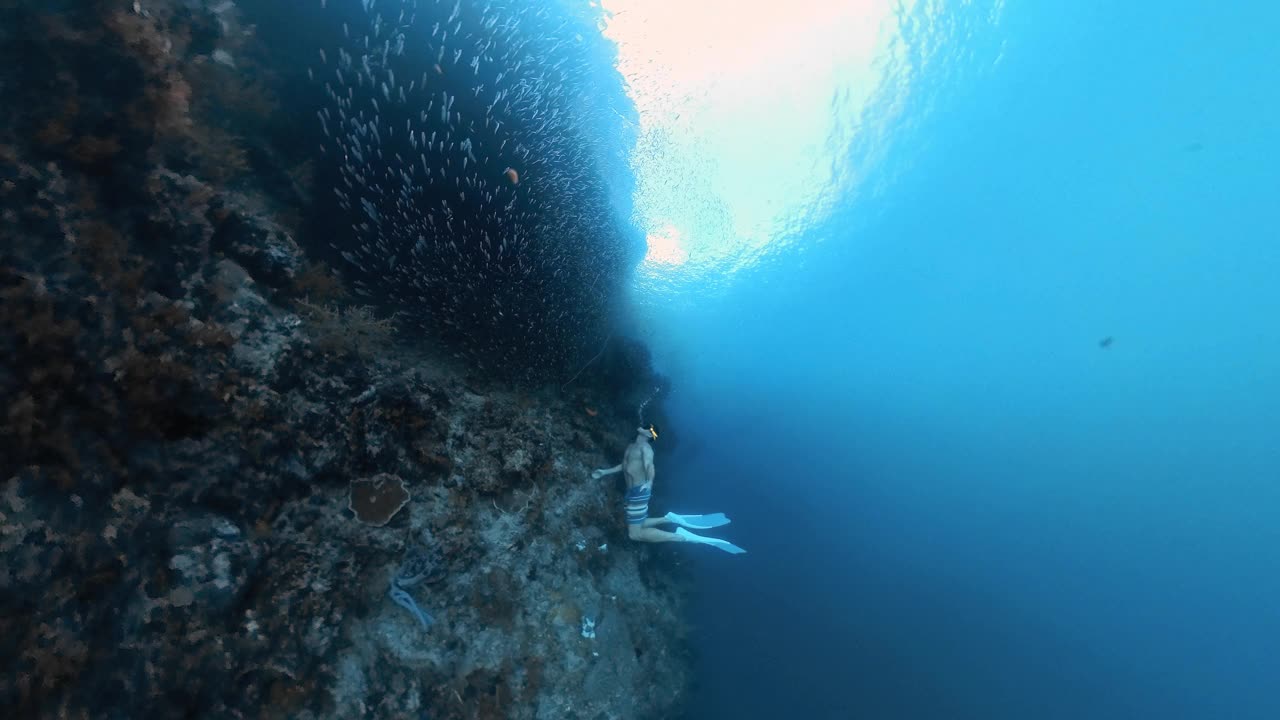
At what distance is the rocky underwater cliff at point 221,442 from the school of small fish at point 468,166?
0.46 meters

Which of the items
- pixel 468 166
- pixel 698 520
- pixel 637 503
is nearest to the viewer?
pixel 468 166

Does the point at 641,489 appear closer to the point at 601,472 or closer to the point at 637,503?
the point at 637,503

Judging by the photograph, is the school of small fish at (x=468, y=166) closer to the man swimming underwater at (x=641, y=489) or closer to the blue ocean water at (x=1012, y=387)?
the man swimming underwater at (x=641, y=489)

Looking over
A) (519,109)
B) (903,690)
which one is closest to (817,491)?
(903,690)

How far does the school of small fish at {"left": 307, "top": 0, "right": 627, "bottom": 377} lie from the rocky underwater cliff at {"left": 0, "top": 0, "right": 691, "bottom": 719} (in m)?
0.46

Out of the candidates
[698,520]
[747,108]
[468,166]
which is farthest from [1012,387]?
[468,166]

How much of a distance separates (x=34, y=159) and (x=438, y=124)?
424 centimetres

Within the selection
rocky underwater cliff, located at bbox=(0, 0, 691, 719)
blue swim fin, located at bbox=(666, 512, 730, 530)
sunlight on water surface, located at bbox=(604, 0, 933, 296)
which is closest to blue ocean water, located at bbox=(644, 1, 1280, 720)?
sunlight on water surface, located at bbox=(604, 0, 933, 296)

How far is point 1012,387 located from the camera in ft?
116

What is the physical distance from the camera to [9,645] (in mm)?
2781

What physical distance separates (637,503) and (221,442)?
6033 mm

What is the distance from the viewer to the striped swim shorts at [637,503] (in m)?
8.76

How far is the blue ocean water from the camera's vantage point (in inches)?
719

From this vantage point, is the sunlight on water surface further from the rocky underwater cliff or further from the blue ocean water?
the rocky underwater cliff
